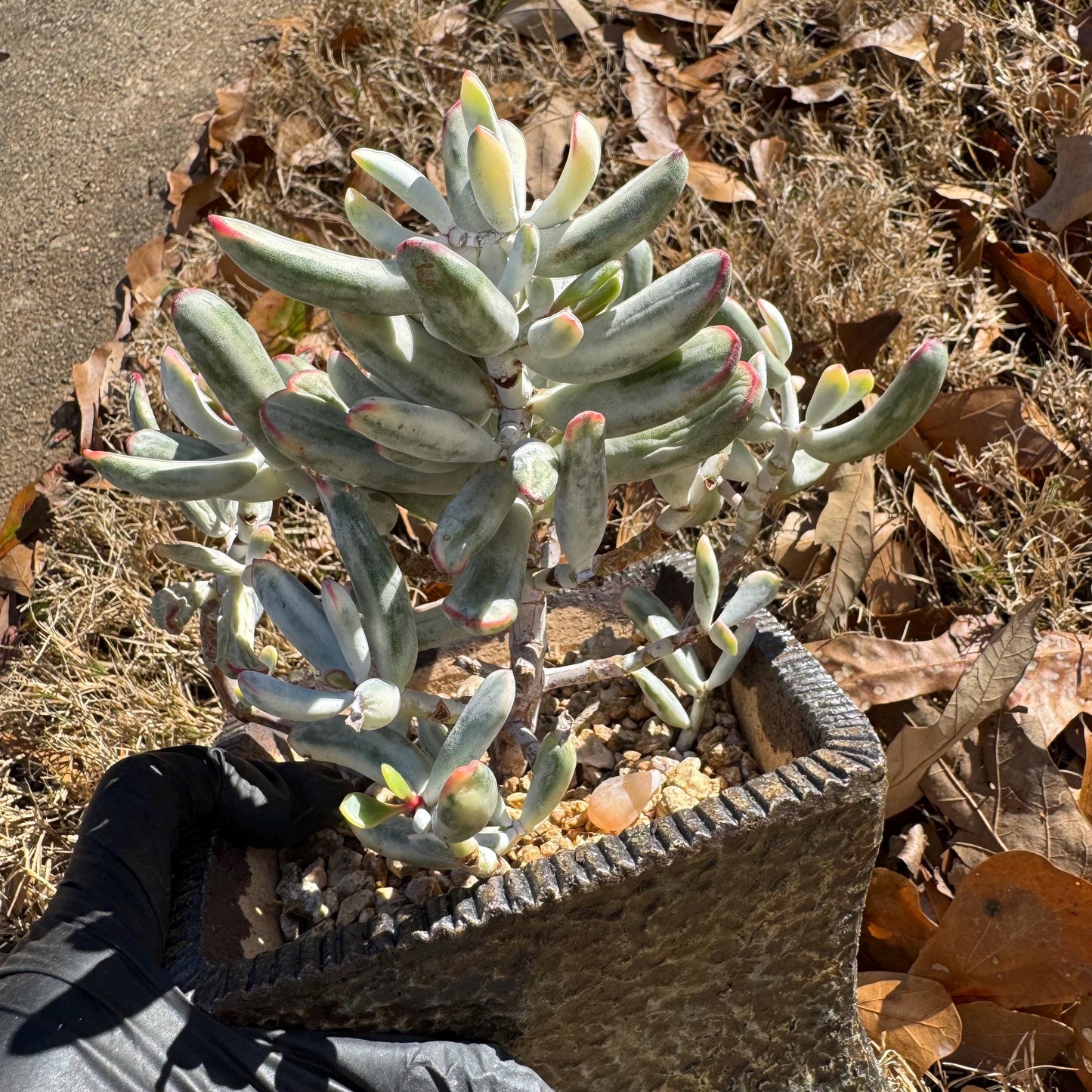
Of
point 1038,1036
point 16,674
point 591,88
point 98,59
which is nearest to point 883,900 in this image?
point 1038,1036

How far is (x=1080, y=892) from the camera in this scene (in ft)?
3.53

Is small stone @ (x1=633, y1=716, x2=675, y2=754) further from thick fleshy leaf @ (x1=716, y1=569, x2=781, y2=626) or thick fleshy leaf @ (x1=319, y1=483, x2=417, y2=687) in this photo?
thick fleshy leaf @ (x1=319, y1=483, x2=417, y2=687)

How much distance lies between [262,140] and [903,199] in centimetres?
131

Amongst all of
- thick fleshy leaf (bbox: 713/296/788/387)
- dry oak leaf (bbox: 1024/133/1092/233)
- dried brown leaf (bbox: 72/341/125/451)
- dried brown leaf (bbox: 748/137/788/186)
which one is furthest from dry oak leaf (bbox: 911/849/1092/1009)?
dried brown leaf (bbox: 72/341/125/451)

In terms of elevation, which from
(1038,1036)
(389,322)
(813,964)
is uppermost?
(389,322)

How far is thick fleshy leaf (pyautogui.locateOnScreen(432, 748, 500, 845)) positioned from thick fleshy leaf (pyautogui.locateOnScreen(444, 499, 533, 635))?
3.6 inches

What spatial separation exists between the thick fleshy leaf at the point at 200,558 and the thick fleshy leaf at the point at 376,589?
0.49ft

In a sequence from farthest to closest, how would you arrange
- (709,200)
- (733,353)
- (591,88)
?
(591,88)
(709,200)
(733,353)

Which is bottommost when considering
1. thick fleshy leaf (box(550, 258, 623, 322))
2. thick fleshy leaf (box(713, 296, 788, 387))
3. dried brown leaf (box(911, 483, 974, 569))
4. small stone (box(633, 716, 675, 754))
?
dried brown leaf (box(911, 483, 974, 569))

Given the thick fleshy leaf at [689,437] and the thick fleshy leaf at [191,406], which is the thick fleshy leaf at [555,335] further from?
the thick fleshy leaf at [191,406]

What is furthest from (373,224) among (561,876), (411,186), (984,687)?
(984,687)

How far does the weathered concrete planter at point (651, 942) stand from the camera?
2.71ft

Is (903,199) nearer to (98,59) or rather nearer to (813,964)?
(813,964)

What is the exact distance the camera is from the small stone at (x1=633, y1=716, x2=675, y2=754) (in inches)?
42.5
